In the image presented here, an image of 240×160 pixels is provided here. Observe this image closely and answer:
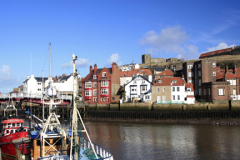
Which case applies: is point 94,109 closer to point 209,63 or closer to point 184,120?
point 184,120

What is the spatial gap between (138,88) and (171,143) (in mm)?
32390

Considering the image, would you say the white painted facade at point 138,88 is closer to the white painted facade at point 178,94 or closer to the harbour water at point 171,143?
the white painted facade at point 178,94

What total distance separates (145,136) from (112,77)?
31.2 meters

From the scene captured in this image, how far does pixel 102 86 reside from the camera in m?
64.9

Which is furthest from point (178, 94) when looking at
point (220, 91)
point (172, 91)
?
point (220, 91)

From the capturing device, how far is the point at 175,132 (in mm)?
38969

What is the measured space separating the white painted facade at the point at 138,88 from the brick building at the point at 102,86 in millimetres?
2976

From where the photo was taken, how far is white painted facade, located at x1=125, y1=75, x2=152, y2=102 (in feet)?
205

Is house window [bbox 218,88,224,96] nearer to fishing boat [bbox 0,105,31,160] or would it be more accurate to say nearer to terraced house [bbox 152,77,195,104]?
terraced house [bbox 152,77,195,104]

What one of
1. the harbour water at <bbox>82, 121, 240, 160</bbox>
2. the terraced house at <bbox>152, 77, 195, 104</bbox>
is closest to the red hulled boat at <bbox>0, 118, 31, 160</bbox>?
the harbour water at <bbox>82, 121, 240, 160</bbox>

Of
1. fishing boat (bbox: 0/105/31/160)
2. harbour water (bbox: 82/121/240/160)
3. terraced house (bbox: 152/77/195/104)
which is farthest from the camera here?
terraced house (bbox: 152/77/195/104)

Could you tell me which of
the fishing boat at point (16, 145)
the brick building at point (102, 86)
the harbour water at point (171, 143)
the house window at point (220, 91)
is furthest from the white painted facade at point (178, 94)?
the fishing boat at point (16, 145)

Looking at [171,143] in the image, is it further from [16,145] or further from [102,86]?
[102,86]

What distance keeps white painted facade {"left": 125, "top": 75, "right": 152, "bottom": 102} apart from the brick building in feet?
9.76
